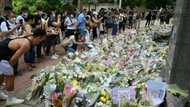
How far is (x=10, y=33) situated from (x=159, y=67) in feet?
10.7

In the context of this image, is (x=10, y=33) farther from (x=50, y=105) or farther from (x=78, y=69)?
(x=50, y=105)

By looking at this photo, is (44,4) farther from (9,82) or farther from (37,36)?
(9,82)

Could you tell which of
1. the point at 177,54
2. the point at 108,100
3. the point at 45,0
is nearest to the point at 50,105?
the point at 108,100

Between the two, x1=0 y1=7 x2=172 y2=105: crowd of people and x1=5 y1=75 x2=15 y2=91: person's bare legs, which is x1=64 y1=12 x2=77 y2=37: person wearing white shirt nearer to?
x1=0 y1=7 x2=172 y2=105: crowd of people

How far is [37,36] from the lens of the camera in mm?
11336

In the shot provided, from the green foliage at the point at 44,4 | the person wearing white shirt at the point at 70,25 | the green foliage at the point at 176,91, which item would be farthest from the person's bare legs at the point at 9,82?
the green foliage at the point at 44,4

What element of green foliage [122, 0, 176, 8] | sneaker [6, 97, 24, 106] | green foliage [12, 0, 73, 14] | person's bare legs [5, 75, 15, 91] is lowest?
green foliage [122, 0, 176, 8]

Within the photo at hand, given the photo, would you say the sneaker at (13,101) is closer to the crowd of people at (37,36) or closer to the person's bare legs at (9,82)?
the crowd of people at (37,36)

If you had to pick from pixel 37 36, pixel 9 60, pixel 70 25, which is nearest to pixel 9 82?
pixel 9 60

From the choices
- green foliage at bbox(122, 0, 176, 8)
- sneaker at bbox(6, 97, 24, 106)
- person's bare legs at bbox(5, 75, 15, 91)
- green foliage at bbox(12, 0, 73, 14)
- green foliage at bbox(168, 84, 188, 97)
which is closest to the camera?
green foliage at bbox(168, 84, 188, 97)

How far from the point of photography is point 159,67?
828 cm

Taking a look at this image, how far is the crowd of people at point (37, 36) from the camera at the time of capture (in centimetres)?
871

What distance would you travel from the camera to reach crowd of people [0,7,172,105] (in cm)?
871

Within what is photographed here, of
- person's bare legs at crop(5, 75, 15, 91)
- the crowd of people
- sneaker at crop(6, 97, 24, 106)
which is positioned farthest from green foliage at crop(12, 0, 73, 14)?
sneaker at crop(6, 97, 24, 106)
